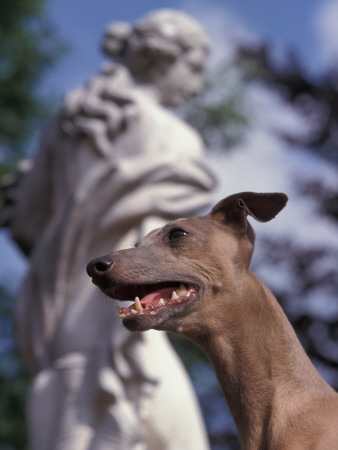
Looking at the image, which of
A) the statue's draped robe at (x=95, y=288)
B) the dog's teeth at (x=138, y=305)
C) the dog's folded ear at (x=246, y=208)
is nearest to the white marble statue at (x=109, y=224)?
the statue's draped robe at (x=95, y=288)

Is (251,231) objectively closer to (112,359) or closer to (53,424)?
(112,359)

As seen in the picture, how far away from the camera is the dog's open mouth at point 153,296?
7.62 ft

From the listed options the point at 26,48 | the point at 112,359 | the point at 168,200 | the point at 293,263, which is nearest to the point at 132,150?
the point at 168,200

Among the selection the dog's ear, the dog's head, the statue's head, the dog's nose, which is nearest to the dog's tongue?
the dog's head

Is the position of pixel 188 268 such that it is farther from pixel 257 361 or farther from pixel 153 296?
pixel 257 361

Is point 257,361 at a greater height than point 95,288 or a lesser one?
lesser

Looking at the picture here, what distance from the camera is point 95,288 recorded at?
5.24 metres

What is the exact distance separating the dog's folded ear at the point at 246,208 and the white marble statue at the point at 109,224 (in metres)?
2.39

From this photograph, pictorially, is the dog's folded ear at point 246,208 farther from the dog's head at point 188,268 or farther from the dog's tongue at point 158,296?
the dog's tongue at point 158,296

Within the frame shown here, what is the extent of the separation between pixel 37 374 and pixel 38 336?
242mm

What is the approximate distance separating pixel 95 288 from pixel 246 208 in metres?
2.88

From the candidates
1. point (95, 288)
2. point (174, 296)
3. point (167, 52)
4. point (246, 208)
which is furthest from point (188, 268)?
point (167, 52)

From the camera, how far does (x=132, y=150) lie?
557cm

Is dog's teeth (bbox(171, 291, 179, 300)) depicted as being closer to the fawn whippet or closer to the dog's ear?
the fawn whippet
